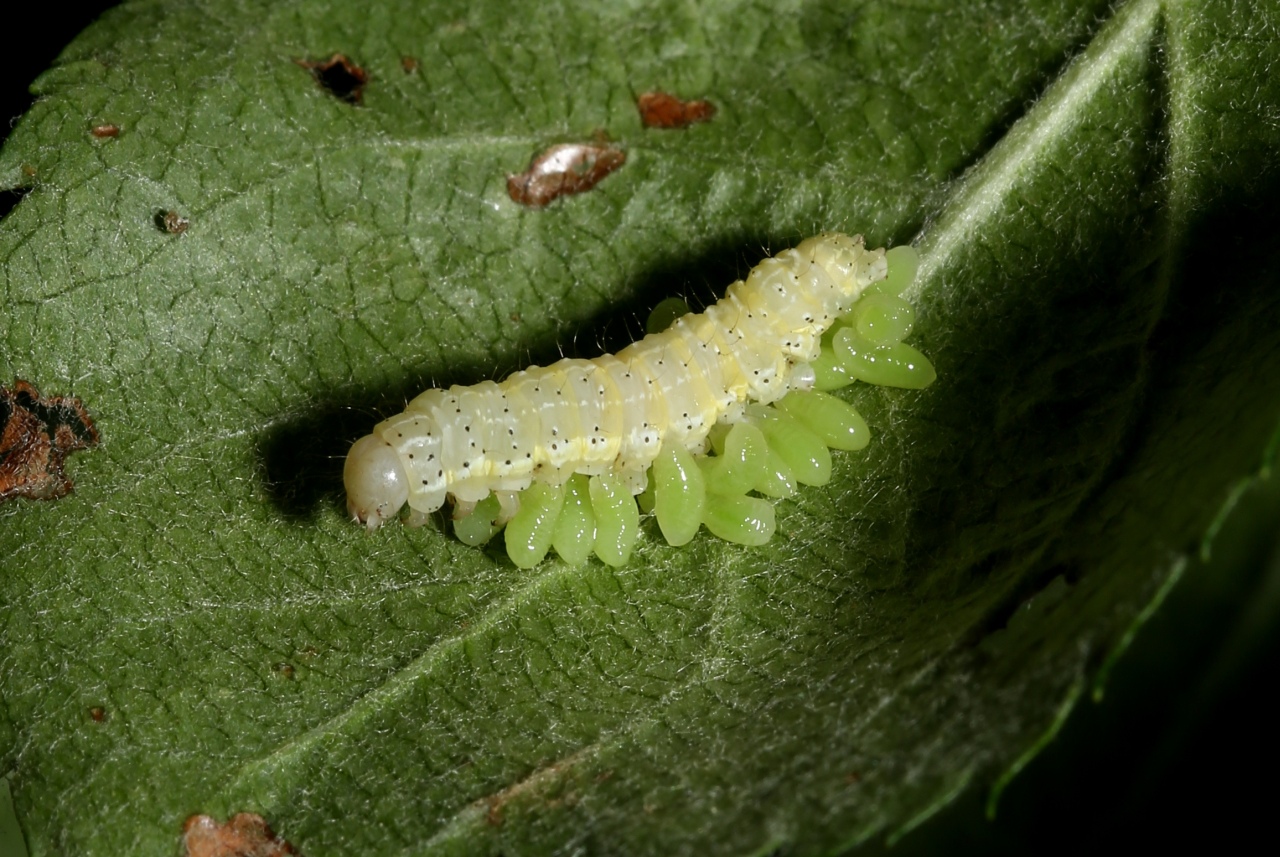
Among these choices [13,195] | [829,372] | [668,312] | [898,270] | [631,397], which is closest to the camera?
[631,397]

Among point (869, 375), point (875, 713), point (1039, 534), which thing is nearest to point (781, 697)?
point (875, 713)

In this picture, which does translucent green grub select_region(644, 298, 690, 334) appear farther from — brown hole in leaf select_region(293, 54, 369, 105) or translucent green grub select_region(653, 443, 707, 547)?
brown hole in leaf select_region(293, 54, 369, 105)

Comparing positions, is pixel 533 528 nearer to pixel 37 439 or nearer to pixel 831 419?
pixel 831 419

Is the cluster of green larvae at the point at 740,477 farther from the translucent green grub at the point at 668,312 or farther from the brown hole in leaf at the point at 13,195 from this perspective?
the brown hole in leaf at the point at 13,195

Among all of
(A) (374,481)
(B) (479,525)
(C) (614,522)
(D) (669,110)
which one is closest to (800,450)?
(C) (614,522)

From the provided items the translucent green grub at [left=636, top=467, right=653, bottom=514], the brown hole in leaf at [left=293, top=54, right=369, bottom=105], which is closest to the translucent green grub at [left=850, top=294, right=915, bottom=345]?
the translucent green grub at [left=636, top=467, right=653, bottom=514]
